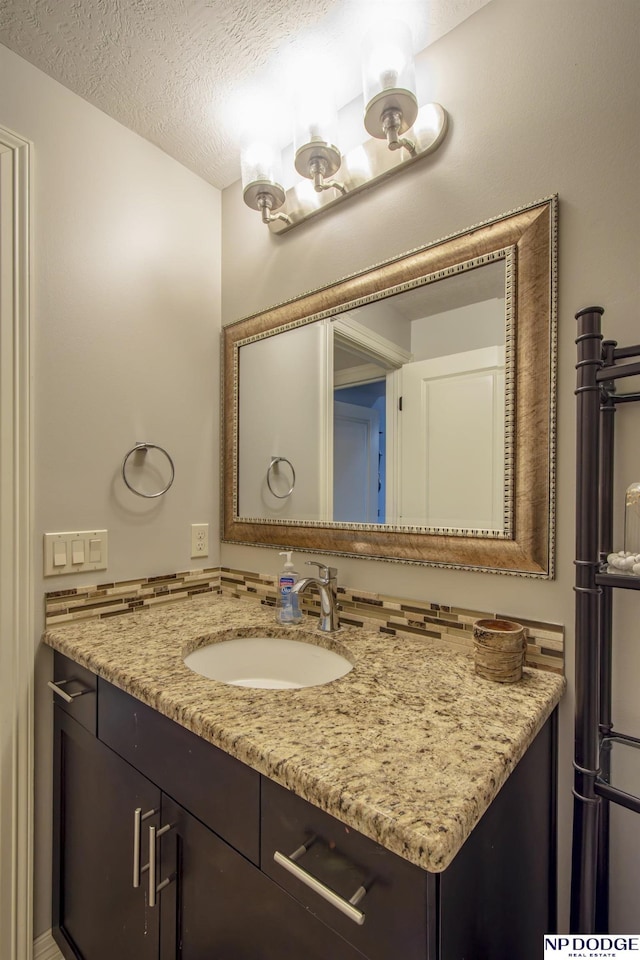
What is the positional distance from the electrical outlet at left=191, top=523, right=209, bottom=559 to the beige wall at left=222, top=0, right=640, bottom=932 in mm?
691

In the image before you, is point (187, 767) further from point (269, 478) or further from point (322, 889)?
point (269, 478)

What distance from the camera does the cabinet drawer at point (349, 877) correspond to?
1.69ft

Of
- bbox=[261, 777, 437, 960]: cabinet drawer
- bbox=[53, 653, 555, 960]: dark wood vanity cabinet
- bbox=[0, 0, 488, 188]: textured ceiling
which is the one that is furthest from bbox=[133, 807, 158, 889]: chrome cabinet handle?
bbox=[0, 0, 488, 188]: textured ceiling

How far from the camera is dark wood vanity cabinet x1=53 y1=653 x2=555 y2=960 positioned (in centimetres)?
56

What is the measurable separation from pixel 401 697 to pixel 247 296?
1.39 metres

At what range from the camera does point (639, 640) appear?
0.85 meters

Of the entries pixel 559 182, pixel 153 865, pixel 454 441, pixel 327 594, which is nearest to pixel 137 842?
pixel 153 865

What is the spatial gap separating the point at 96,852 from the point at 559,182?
184 centimetres

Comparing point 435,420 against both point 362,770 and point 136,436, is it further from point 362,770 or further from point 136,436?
point 136,436

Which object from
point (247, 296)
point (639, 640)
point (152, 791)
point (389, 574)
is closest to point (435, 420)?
point (389, 574)

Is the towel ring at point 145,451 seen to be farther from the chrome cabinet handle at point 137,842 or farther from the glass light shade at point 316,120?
the glass light shade at point 316,120

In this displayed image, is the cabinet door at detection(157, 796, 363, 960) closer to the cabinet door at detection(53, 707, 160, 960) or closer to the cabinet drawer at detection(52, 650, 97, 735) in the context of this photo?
the cabinet door at detection(53, 707, 160, 960)

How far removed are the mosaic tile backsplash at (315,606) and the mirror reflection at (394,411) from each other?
8.1 inches

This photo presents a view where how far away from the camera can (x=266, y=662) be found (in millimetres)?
1235
